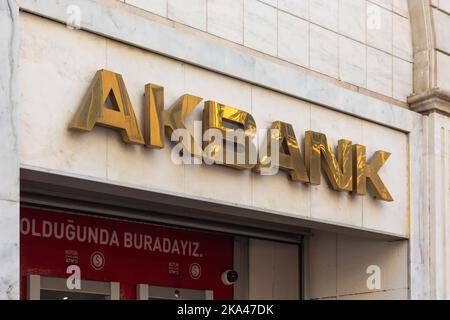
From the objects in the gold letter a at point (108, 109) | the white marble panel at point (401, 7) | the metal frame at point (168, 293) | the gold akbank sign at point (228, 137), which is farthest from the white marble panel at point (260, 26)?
the metal frame at point (168, 293)

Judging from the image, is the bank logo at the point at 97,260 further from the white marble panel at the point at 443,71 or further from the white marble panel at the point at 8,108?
the white marble panel at the point at 443,71

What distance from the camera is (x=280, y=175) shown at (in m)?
13.1

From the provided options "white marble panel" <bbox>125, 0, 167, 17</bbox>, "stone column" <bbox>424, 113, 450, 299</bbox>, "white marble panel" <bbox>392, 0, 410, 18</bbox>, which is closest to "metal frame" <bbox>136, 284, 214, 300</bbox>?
"stone column" <bbox>424, 113, 450, 299</bbox>

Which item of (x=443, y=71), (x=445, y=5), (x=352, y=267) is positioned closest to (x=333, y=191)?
(x=352, y=267)

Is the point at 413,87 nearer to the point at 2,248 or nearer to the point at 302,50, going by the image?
the point at 302,50

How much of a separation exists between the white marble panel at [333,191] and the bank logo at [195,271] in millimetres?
1852

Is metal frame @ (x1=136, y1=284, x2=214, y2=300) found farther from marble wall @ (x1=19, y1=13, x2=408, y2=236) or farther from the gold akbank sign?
the gold akbank sign

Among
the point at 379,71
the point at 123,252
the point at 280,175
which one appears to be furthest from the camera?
the point at 379,71

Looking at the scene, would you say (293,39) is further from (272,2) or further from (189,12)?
(189,12)

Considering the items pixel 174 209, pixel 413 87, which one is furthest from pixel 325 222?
pixel 413 87

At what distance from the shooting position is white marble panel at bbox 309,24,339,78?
1401 centimetres

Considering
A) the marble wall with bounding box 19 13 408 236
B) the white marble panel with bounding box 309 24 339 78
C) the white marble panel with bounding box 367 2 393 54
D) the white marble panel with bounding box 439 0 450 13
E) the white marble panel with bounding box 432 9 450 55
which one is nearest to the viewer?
the marble wall with bounding box 19 13 408 236

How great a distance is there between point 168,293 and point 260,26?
3.57m

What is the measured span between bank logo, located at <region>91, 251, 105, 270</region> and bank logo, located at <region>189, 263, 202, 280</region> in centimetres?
150
